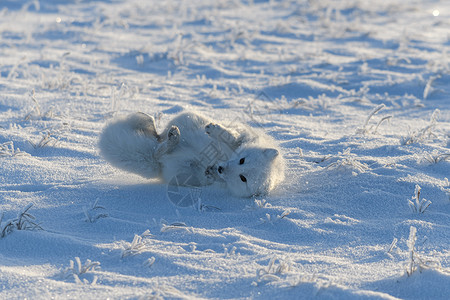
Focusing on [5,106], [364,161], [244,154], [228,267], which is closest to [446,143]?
[364,161]

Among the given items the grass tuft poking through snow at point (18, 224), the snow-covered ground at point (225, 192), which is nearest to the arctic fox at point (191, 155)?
the snow-covered ground at point (225, 192)

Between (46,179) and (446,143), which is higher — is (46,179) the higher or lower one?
the lower one

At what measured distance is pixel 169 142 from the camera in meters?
3.99

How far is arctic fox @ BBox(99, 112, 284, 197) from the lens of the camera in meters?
3.96

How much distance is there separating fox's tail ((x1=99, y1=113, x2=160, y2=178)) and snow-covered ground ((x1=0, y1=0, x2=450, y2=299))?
16cm

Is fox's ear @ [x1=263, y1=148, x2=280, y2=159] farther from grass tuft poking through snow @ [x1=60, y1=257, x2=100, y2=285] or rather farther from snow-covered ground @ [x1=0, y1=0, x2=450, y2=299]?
grass tuft poking through snow @ [x1=60, y1=257, x2=100, y2=285]

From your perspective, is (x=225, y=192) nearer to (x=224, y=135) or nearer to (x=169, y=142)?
(x=224, y=135)

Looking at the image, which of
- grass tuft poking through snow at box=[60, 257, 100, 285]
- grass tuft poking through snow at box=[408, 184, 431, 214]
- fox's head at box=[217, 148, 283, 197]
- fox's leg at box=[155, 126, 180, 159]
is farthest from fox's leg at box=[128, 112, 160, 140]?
grass tuft poking through snow at box=[408, 184, 431, 214]

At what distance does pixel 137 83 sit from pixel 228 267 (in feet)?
16.8

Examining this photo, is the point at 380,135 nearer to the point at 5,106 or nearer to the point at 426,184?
the point at 426,184

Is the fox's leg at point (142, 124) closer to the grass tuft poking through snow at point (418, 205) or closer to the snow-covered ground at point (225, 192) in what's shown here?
the snow-covered ground at point (225, 192)

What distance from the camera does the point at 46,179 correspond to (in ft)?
13.1

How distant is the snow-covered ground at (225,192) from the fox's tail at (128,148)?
0.16 meters

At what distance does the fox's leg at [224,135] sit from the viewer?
161 inches
